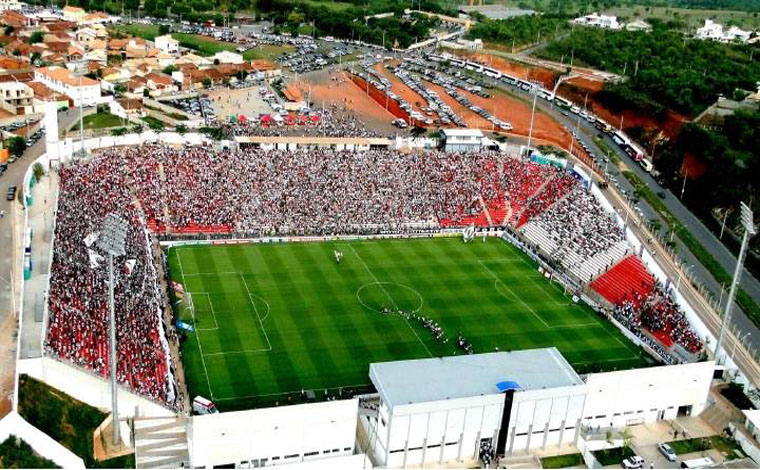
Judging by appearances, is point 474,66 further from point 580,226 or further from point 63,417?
point 63,417

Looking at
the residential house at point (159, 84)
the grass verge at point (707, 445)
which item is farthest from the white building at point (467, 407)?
the residential house at point (159, 84)

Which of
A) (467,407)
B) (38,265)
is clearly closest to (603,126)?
(467,407)

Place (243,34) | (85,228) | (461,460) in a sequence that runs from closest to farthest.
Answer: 1. (461,460)
2. (85,228)
3. (243,34)

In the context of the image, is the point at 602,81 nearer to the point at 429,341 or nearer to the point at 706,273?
the point at 706,273

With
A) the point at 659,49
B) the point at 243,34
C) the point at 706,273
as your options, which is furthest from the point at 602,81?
the point at 243,34

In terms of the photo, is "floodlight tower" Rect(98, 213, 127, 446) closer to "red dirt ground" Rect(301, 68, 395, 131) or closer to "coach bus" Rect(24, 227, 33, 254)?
"coach bus" Rect(24, 227, 33, 254)

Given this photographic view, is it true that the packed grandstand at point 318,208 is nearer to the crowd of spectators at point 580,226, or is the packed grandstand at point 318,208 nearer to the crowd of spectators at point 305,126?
the crowd of spectators at point 580,226

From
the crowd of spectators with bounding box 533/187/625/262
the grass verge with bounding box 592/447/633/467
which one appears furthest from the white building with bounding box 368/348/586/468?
the crowd of spectators with bounding box 533/187/625/262
